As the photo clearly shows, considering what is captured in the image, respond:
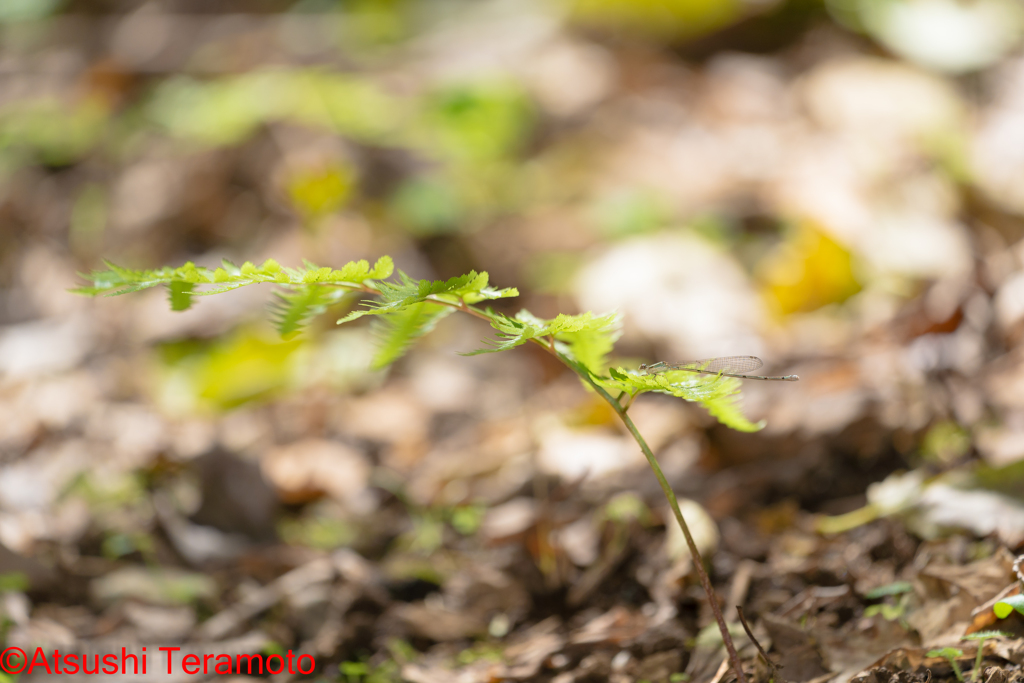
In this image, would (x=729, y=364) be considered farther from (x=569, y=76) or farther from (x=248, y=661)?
(x=569, y=76)

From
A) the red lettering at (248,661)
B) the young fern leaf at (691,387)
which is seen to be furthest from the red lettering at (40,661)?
the young fern leaf at (691,387)

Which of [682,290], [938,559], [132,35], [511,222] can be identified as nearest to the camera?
[938,559]

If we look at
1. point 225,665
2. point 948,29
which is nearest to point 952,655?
point 225,665

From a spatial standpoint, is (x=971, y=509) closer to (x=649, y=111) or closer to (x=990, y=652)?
(x=990, y=652)

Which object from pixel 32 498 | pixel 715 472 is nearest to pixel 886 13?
pixel 715 472

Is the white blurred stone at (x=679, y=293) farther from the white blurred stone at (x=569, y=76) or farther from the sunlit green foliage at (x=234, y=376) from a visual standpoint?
the white blurred stone at (x=569, y=76)
